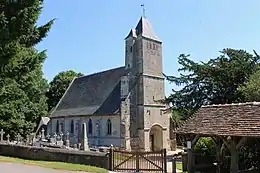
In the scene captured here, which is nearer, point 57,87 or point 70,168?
point 70,168

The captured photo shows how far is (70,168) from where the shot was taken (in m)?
18.0

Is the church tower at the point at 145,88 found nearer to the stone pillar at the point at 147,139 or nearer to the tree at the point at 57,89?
the stone pillar at the point at 147,139

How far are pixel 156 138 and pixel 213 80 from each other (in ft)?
51.9

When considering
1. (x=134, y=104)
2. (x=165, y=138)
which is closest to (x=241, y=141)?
(x=134, y=104)

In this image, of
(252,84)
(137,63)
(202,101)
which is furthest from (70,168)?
(137,63)

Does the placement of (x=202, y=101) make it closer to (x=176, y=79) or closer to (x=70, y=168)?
(x=176, y=79)

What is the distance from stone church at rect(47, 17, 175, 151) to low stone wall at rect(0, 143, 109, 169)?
14.8 metres

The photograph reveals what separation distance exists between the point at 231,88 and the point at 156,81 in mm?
14866

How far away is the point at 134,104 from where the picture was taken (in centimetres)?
4094

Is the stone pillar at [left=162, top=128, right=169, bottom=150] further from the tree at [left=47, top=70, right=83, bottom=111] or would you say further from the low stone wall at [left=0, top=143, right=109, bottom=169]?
the tree at [left=47, top=70, right=83, bottom=111]

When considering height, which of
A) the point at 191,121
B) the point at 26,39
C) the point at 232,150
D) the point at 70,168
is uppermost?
the point at 26,39

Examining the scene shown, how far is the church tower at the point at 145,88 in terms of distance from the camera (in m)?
40.7

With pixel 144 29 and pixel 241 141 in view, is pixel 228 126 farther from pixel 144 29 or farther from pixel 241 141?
pixel 144 29

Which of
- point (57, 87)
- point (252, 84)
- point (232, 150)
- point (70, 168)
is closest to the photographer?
point (232, 150)
